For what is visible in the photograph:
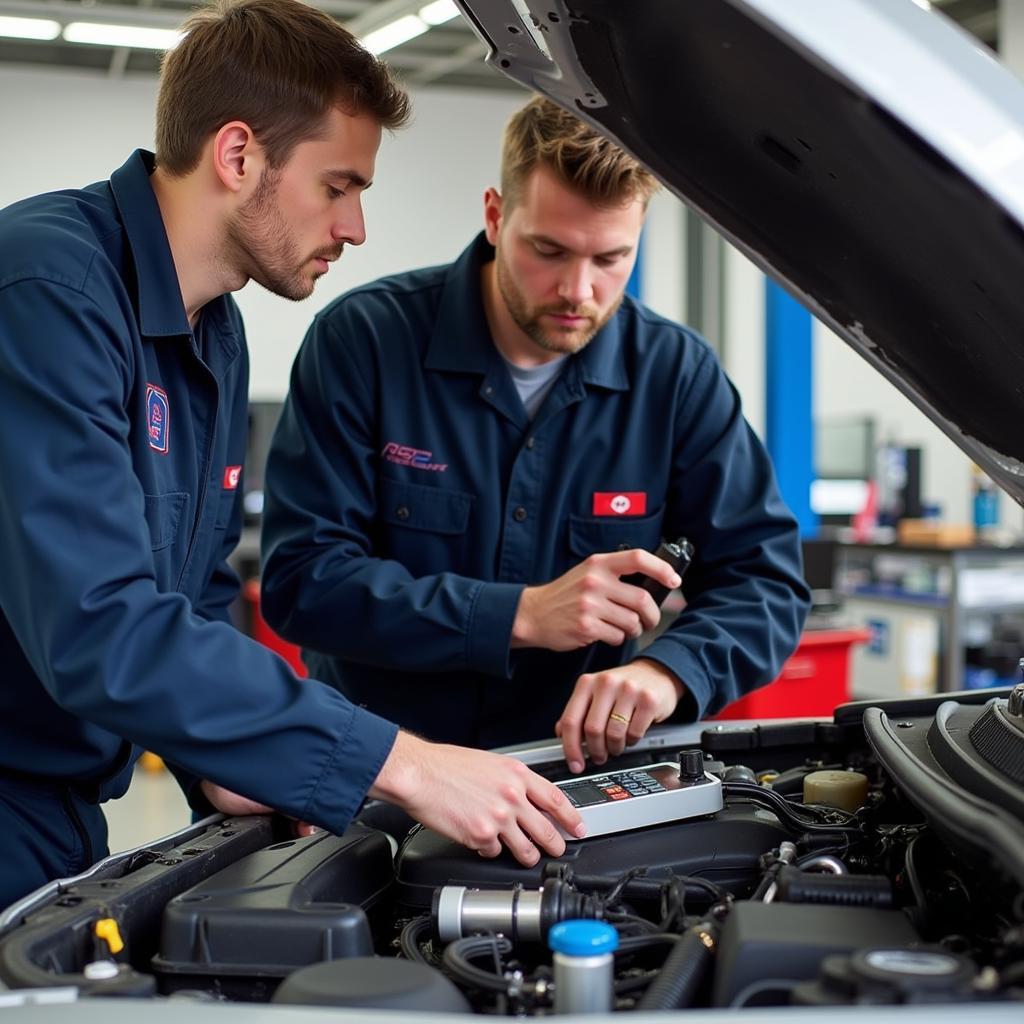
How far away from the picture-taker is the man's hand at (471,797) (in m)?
1.04

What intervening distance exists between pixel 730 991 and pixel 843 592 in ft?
17.7

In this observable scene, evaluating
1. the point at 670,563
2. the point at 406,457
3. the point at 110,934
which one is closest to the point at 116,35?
the point at 406,457

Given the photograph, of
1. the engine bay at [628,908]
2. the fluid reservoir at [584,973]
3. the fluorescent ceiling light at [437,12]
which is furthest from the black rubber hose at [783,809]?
the fluorescent ceiling light at [437,12]

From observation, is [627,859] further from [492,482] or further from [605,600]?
[492,482]

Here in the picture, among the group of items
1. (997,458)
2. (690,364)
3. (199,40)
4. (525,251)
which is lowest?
(997,458)

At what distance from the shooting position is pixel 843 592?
19.6 ft

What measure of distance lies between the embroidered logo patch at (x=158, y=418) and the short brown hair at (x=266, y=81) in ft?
0.86

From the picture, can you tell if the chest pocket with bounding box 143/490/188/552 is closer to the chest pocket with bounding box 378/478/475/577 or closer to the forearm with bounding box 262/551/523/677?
the forearm with bounding box 262/551/523/677

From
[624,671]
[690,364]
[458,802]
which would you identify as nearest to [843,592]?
[690,364]

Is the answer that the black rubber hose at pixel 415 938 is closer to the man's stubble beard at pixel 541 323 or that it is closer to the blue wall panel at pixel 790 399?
the man's stubble beard at pixel 541 323

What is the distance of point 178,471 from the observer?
4.58 feet

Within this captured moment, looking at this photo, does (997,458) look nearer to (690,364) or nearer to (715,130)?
(715,130)

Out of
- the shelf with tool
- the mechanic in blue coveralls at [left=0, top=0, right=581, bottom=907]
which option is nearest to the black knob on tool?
the mechanic in blue coveralls at [left=0, top=0, right=581, bottom=907]

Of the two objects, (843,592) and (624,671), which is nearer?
(624,671)
